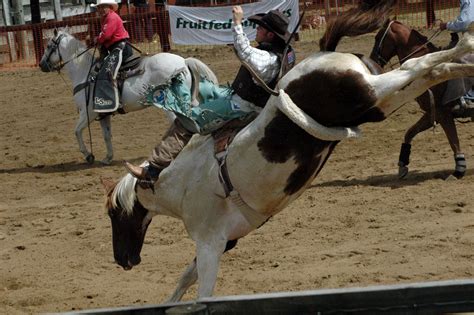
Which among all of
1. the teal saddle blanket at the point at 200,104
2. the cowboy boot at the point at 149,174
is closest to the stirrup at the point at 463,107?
the teal saddle blanket at the point at 200,104

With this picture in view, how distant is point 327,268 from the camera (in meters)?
7.46

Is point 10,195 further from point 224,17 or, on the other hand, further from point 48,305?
point 224,17

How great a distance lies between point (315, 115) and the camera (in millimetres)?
5293

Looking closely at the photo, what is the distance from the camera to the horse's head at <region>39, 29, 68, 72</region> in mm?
13758

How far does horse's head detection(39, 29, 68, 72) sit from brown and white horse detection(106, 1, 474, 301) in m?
7.50

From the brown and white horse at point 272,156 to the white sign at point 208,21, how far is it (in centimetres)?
1536

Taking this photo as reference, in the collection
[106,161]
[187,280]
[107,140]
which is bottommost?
[106,161]

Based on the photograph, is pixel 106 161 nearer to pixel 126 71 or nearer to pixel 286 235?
pixel 126 71

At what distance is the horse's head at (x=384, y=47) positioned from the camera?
10.5 m

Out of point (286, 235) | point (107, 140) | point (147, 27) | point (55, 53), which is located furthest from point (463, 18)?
point (147, 27)

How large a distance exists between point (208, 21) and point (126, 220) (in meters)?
15.8

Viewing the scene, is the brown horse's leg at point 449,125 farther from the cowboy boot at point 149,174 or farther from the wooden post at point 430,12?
the wooden post at point 430,12

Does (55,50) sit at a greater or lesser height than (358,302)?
lesser

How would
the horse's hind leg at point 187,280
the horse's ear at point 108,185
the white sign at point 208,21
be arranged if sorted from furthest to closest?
the white sign at point 208,21
the horse's ear at point 108,185
the horse's hind leg at point 187,280
